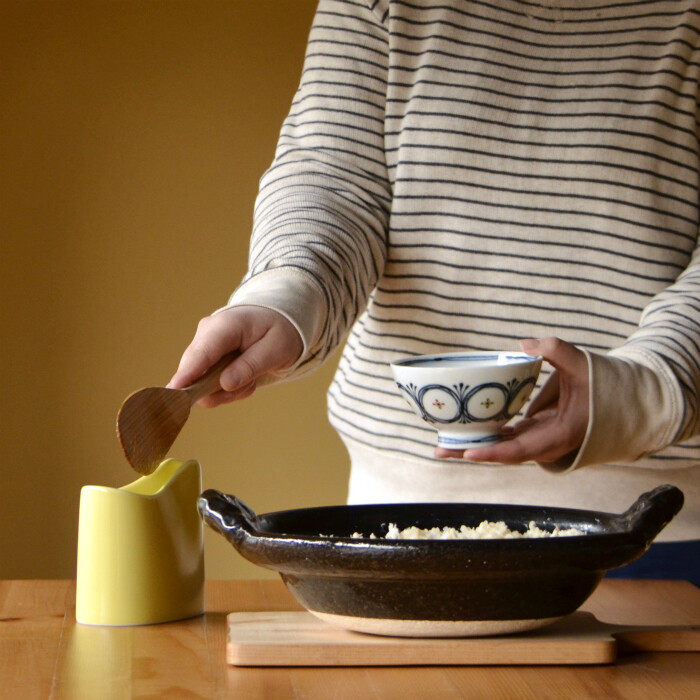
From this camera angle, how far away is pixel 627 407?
1059mm

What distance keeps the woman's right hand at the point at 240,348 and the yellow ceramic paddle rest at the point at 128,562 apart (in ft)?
0.38

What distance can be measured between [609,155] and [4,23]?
1813mm

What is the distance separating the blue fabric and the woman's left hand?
0.84ft

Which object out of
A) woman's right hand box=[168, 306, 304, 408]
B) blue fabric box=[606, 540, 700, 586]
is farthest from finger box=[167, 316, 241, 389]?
blue fabric box=[606, 540, 700, 586]

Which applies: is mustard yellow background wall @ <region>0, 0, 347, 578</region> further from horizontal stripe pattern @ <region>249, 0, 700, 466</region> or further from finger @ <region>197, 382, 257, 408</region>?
finger @ <region>197, 382, 257, 408</region>

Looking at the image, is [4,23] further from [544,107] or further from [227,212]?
[544,107]

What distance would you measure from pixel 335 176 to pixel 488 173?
20 centimetres

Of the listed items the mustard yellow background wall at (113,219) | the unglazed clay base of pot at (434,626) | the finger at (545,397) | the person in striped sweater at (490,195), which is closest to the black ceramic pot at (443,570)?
the unglazed clay base of pot at (434,626)

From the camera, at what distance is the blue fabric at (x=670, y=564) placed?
126 cm

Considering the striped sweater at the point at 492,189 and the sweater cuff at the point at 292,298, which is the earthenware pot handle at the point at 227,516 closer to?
the sweater cuff at the point at 292,298

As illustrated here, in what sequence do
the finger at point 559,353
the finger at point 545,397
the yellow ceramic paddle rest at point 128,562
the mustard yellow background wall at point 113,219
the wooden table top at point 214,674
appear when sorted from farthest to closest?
1. the mustard yellow background wall at point 113,219
2. the finger at point 545,397
3. the finger at point 559,353
4. the yellow ceramic paddle rest at point 128,562
5. the wooden table top at point 214,674

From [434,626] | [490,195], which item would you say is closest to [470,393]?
[434,626]

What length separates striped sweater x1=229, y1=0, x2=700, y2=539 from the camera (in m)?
1.29

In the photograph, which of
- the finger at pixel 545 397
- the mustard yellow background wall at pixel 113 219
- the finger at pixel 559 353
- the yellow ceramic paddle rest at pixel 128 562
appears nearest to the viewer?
the yellow ceramic paddle rest at pixel 128 562
